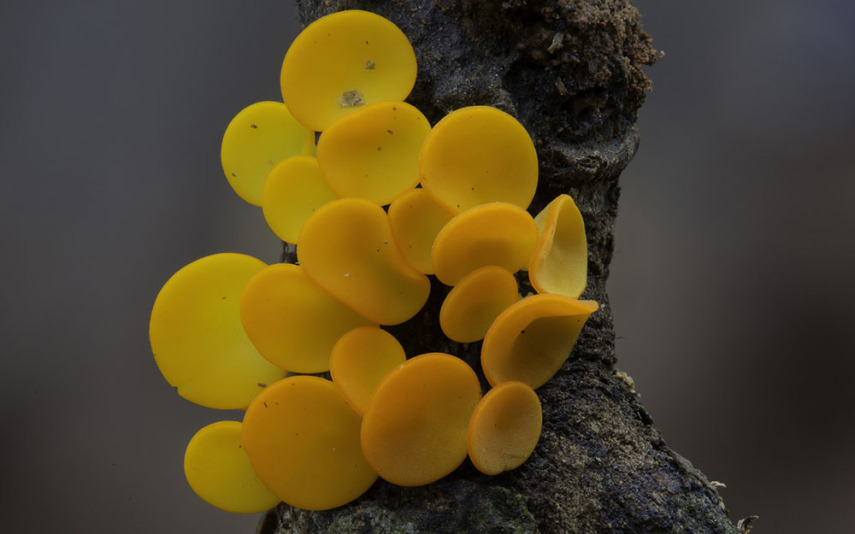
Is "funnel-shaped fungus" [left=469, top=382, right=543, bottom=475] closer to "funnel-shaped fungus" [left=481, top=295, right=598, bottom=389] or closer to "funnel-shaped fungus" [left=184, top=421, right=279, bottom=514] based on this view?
"funnel-shaped fungus" [left=481, top=295, right=598, bottom=389]

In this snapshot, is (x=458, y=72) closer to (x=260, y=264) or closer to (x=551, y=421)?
(x=260, y=264)

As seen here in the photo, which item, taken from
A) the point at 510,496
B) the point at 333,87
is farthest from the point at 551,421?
the point at 333,87

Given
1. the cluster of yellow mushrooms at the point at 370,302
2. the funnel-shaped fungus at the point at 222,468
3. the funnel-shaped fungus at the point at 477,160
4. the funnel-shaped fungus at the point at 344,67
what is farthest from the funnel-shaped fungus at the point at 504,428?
the funnel-shaped fungus at the point at 344,67

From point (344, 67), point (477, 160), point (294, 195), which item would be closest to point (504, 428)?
point (477, 160)

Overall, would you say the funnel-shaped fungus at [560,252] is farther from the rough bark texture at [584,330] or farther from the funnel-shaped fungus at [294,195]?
the funnel-shaped fungus at [294,195]

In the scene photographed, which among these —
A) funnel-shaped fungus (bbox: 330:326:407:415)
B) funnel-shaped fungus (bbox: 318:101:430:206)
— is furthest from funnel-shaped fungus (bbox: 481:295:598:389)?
funnel-shaped fungus (bbox: 318:101:430:206)

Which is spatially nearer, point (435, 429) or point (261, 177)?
point (435, 429)
